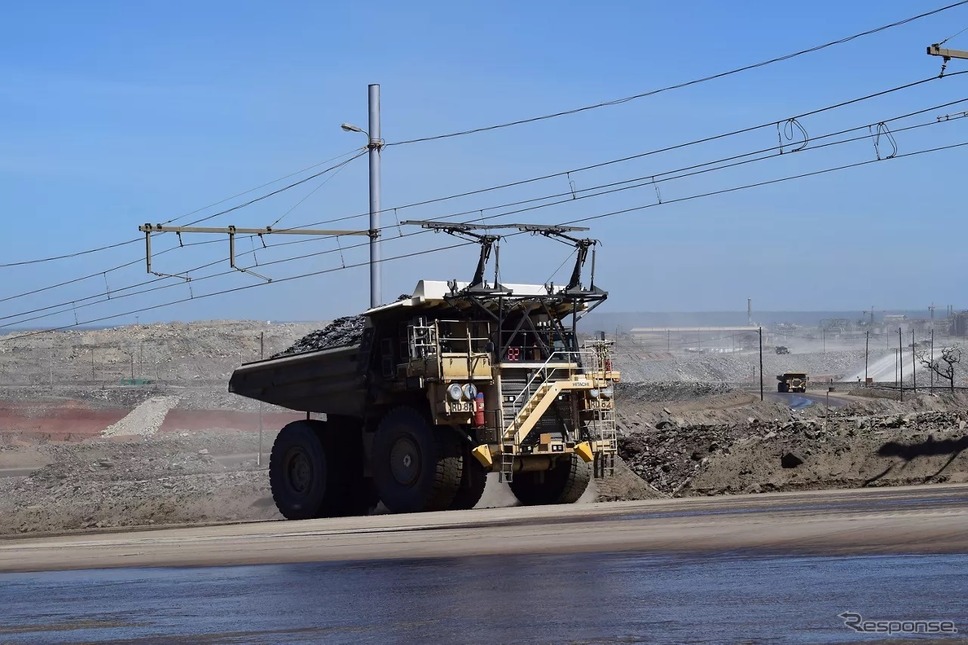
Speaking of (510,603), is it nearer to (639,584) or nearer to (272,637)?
(639,584)

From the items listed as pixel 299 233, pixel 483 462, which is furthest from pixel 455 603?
pixel 299 233

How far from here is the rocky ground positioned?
74.1 ft

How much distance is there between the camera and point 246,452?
5050cm

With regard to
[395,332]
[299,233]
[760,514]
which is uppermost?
[299,233]

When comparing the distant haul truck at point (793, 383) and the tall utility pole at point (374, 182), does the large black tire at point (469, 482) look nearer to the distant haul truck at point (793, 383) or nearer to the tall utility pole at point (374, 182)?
the tall utility pole at point (374, 182)

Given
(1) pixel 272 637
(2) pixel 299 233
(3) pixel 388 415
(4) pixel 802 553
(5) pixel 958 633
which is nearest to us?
(5) pixel 958 633

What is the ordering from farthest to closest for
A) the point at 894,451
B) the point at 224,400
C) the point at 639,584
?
1. the point at 224,400
2. the point at 894,451
3. the point at 639,584

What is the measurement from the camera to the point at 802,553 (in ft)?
32.3

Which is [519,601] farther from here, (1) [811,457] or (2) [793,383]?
(2) [793,383]

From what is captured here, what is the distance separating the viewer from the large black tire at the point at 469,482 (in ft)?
62.8

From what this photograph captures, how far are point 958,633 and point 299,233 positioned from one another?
2196 centimetres

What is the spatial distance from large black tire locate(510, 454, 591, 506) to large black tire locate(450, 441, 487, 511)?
26.2 inches

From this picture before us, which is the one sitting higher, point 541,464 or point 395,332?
point 395,332

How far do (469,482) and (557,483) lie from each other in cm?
178
